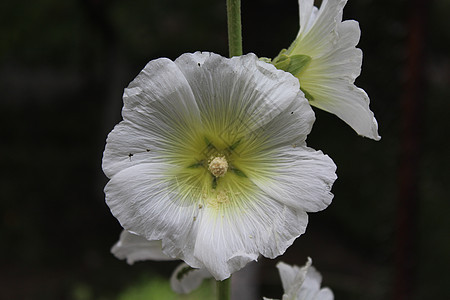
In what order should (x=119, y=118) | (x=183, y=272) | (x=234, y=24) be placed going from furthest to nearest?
(x=119, y=118), (x=183, y=272), (x=234, y=24)

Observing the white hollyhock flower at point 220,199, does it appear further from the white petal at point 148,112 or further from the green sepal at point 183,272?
the green sepal at point 183,272

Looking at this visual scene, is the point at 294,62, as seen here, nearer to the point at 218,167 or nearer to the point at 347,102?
the point at 347,102

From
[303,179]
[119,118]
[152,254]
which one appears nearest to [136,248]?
[152,254]

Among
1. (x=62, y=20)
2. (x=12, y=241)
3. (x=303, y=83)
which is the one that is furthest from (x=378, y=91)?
(x=12, y=241)

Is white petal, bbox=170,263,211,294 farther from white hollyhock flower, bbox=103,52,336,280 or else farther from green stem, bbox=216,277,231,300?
white hollyhock flower, bbox=103,52,336,280

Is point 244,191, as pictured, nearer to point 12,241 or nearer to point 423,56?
point 423,56

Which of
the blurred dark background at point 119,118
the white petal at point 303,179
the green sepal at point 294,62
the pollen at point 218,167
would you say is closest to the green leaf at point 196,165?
the pollen at point 218,167
